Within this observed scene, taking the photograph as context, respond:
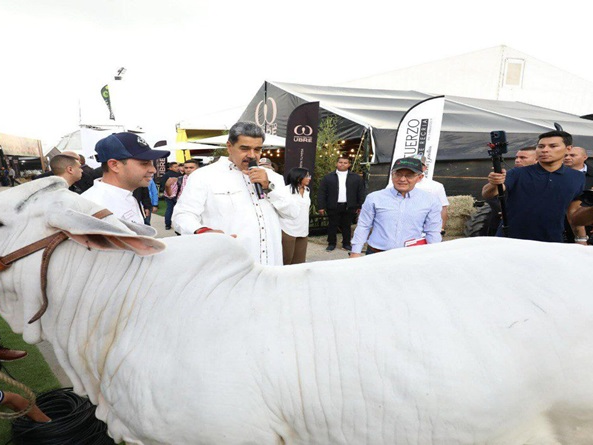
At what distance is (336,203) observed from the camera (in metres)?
9.01

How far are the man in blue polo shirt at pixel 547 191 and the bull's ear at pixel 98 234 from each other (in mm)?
3419

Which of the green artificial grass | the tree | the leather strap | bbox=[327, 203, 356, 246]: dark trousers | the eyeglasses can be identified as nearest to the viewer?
the leather strap

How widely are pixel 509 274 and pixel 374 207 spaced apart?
94.6 inches

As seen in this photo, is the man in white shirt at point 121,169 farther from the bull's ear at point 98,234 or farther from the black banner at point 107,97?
the black banner at point 107,97

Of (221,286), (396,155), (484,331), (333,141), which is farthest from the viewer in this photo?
(333,141)

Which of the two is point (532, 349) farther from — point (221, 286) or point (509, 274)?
point (221, 286)

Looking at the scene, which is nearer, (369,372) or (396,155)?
(369,372)

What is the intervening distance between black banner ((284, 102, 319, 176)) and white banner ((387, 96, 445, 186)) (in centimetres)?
232

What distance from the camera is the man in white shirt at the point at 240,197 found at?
9.10ft

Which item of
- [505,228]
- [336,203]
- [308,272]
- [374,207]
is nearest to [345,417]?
[308,272]

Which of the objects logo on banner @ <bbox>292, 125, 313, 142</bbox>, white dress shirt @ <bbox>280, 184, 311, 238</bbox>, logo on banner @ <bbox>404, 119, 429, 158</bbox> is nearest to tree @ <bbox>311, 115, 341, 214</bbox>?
logo on banner @ <bbox>292, 125, 313, 142</bbox>

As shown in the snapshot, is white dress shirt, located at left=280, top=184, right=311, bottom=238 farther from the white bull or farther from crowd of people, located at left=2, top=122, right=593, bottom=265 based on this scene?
the white bull

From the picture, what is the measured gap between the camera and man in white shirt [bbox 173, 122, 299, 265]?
2.77 metres

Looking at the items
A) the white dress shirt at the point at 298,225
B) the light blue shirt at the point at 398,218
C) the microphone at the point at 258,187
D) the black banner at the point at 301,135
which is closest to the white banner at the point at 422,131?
the black banner at the point at 301,135
